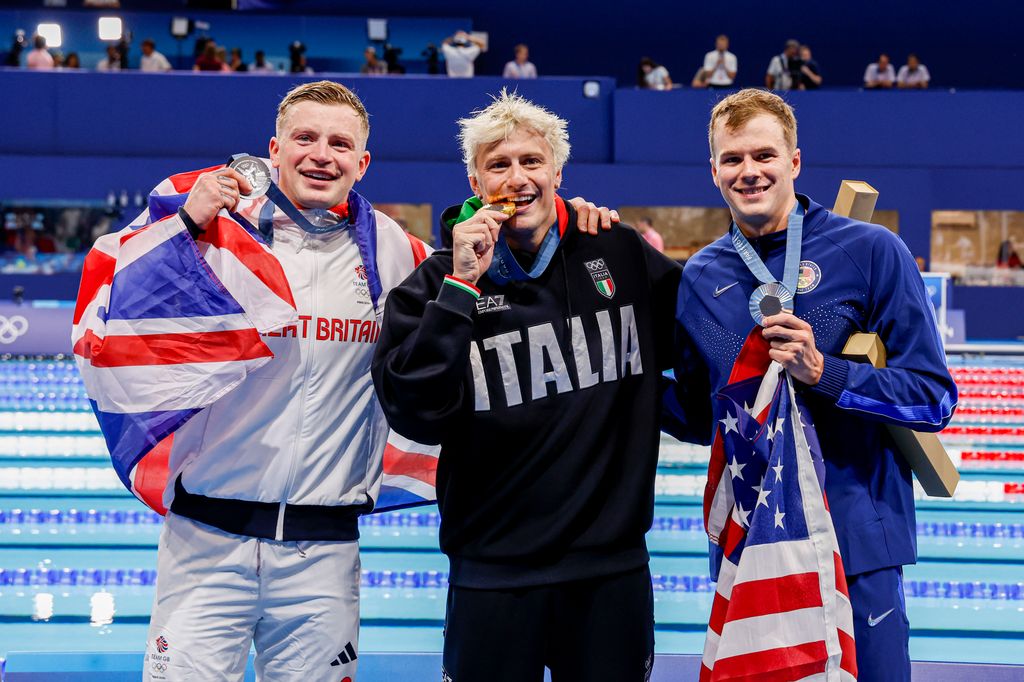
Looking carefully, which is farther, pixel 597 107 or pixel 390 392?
pixel 597 107

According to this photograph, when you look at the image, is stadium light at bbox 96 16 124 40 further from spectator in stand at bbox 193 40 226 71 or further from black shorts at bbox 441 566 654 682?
black shorts at bbox 441 566 654 682

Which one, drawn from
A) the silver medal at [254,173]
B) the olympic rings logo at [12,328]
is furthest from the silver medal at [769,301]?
the olympic rings logo at [12,328]

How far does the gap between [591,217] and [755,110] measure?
43 centimetres

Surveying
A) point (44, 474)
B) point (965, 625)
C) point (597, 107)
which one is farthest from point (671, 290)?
point (597, 107)

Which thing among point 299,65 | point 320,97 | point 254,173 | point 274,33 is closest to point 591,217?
point 320,97

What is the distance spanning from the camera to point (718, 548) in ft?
7.43

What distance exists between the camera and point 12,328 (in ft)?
32.8

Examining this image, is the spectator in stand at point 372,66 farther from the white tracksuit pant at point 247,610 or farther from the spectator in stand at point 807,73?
the white tracksuit pant at point 247,610

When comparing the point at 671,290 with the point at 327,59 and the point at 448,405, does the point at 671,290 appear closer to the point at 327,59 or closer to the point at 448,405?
the point at 448,405

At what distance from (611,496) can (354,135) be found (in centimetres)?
101

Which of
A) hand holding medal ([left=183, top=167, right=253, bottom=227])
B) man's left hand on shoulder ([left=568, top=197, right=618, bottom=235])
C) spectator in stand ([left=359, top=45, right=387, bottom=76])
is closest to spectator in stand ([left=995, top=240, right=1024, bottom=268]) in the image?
spectator in stand ([left=359, top=45, right=387, bottom=76])

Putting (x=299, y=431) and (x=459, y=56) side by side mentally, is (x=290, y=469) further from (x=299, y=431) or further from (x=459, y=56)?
(x=459, y=56)

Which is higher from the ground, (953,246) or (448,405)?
(953,246)

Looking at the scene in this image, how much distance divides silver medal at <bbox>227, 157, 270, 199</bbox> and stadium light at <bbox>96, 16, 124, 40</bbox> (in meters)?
14.9
